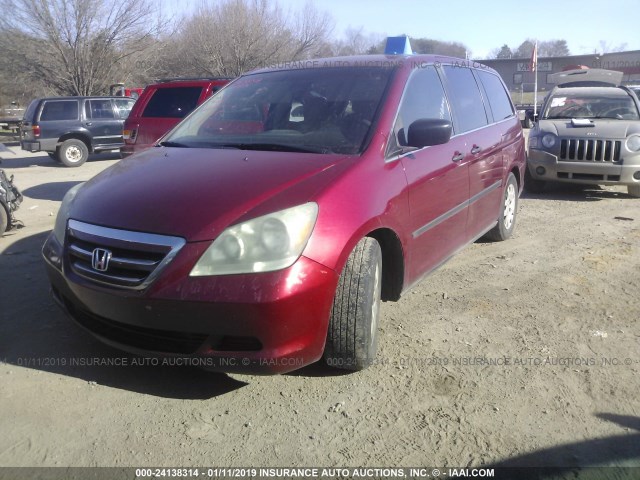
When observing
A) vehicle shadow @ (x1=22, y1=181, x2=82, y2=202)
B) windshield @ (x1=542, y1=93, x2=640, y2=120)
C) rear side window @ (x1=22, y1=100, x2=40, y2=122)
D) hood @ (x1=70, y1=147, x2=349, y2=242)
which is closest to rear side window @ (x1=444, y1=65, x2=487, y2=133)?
hood @ (x1=70, y1=147, x2=349, y2=242)

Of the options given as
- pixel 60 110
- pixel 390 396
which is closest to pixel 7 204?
pixel 390 396

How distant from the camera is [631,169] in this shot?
7.57 meters

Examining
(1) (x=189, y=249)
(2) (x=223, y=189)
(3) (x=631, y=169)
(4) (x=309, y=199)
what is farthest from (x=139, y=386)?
(3) (x=631, y=169)

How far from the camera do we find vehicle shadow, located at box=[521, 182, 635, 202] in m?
8.22

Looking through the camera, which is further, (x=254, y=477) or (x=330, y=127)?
(x=330, y=127)

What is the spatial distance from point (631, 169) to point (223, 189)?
A: 675cm

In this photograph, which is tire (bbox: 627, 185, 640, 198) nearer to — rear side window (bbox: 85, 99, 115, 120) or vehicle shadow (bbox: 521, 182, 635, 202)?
vehicle shadow (bbox: 521, 182, 635, 202)

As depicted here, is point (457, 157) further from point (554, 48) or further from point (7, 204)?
point (554, 48)

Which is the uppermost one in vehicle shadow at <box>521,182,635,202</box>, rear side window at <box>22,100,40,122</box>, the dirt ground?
rear side window at <box>22,100,40,122</box>

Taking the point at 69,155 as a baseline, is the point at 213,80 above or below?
above

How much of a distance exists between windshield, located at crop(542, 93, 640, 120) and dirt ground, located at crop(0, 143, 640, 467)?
505cm

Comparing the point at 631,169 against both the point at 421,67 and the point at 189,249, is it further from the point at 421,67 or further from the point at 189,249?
the point at 189,249

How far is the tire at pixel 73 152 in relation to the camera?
14211mm

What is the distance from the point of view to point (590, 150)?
7.76m
